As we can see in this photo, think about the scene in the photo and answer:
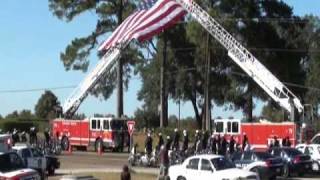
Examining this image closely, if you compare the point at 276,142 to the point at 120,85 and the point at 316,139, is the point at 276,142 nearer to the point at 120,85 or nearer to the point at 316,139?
the point at 316,139

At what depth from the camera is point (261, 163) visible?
1409 inches

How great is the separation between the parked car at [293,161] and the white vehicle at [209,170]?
313 inches

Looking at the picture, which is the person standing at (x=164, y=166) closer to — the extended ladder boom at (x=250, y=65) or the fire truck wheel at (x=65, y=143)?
the extended ladder boom at (x=250, y=65)

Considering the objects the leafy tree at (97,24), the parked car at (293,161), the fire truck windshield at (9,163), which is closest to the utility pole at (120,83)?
the leafy tree at (97,24)

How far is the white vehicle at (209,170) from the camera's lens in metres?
29.6

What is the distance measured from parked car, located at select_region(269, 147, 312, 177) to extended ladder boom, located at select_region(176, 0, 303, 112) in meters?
11.2

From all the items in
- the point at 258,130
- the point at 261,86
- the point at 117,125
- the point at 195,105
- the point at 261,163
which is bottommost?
the point at 261,163

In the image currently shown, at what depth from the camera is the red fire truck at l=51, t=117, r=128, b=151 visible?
196 ft

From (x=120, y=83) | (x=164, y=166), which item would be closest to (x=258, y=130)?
(x=164, y=166)

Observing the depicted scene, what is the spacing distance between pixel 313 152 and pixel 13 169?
20312mm

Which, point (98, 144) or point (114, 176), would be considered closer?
point (114, 176)

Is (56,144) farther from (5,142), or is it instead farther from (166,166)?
(166,166)

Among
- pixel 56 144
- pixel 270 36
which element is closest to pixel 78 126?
pixel 56 144

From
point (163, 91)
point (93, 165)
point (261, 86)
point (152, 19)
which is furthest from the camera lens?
point (163, 91)
